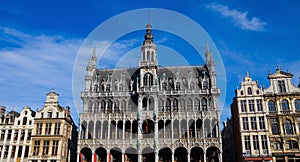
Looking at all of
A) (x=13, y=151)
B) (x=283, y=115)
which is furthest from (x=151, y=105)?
(x=13, y=151)

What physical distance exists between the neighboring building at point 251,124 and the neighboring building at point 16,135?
41.5 meters

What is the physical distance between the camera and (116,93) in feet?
175

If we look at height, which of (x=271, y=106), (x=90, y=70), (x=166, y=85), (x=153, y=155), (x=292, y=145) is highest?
(x=90, y=70)

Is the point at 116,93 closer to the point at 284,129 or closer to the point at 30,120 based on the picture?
the point at 30,120

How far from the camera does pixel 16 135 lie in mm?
52188

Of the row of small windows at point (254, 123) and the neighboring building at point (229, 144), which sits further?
the neighboring building at point (229, 144)

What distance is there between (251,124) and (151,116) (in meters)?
18.7

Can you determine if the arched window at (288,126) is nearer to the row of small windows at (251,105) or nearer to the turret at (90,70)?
the row of small windows at (251,105)

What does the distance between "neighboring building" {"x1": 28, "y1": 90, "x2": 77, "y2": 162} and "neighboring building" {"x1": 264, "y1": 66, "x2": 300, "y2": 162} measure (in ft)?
130

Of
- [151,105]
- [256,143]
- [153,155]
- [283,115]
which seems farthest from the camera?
[151,105]

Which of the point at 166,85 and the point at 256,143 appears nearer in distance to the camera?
the point at 256,143

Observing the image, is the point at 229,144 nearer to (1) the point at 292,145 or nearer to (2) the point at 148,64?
(1) the point at 292,145

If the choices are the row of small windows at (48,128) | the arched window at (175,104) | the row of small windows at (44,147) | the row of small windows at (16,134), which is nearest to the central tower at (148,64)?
the arched window at (175,104)

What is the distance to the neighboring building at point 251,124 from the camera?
4572 cm
